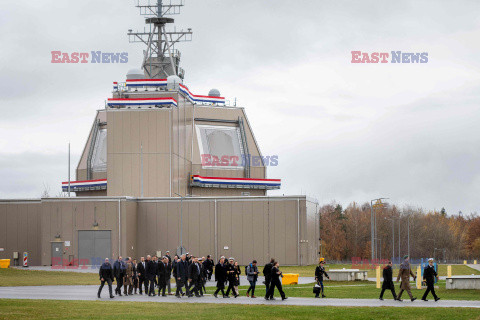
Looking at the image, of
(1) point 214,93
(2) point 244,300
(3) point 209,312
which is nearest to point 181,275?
(2) point 244,300

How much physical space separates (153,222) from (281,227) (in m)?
12.0

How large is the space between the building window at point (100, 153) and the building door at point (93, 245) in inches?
638

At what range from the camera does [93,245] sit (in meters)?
74.6

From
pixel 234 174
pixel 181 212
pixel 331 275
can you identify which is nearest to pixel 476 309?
pixel 331 275

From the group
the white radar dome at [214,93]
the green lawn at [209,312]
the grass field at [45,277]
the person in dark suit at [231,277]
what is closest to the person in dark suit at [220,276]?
the person in dark suit at [231,277]

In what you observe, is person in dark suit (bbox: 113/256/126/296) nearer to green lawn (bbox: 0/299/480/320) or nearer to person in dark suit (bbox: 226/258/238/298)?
person in dark suit (bbox: 226/258/238/298)

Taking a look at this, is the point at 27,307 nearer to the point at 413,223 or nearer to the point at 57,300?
the point at 57,300

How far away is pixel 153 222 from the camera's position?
7925cm

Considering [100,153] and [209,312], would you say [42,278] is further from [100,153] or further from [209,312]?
[100,153]

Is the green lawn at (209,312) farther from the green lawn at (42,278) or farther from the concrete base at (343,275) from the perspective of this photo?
the concrete base at (343,275)

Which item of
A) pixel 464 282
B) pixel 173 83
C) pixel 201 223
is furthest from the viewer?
pixel 173 83

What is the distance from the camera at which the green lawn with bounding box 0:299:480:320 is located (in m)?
27.8

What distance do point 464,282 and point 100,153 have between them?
5813 centimetres

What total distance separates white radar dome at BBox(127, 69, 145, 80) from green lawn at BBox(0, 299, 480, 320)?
209ft
